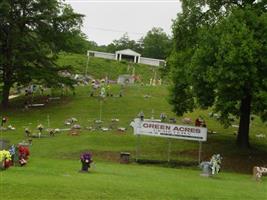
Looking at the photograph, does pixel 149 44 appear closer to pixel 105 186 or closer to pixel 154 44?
pixel 154 44

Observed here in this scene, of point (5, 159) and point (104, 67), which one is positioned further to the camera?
point (104, 67)

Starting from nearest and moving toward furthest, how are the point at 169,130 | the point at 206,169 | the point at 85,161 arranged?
the point at 85,161
the point at 206,169
the point at 169,130

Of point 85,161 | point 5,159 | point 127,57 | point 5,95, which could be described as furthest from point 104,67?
point 5,159

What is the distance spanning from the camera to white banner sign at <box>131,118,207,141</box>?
32281mm

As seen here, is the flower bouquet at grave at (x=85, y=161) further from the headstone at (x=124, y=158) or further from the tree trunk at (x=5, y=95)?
the tree trunk at (x=5, y=95)

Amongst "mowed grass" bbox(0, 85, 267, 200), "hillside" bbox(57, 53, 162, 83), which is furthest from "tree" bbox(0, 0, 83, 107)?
"hillside" bbox(57, 53, 162, 83)

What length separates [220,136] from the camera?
43031mm

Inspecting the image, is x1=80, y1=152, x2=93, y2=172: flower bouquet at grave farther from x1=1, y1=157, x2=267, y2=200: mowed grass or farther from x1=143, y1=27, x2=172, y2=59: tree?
x1=143, y1=27, x2=172, y2=59: tree

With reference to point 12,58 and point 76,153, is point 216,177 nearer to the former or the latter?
point 76,153

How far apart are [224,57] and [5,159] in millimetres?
15852

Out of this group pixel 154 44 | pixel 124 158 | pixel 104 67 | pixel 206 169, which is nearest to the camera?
pixel 206 169

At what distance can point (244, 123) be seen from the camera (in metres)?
38.0

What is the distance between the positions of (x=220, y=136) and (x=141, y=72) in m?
59.0

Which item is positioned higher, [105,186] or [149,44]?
[149,44]
